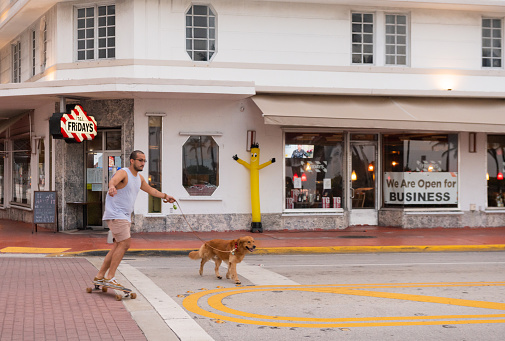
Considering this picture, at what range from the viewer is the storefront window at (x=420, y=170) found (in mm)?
19719

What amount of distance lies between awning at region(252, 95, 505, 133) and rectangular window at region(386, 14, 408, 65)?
126cm

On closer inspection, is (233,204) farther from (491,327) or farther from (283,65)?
(491,327)

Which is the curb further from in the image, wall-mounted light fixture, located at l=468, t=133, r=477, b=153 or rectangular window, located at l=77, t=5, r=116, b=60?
rectangular window, located at l=77, t=5, r=116, b=60

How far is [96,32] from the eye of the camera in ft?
60.5

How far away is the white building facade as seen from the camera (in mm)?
18031

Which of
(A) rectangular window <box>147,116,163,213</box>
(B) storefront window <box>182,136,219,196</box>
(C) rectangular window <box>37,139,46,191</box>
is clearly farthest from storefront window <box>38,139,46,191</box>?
(B) storefront window <box>182,136,219,196</box>

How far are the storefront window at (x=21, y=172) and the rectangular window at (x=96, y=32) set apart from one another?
17.1 feet

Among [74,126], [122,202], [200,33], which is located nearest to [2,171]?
[74,126]

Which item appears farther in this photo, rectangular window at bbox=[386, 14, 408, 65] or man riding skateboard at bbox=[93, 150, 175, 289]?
rectangular window at bbox=[386, 14, 408, 65]

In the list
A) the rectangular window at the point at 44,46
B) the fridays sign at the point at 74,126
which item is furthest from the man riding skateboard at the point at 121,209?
the rectangular window at the point at 44,46

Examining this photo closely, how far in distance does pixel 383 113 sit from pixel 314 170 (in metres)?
2.64

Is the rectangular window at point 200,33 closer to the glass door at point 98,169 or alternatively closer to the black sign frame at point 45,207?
the glass door at point 98,169

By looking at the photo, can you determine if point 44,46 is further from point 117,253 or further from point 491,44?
point 491,44

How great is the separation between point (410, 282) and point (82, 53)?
39.8 feet
